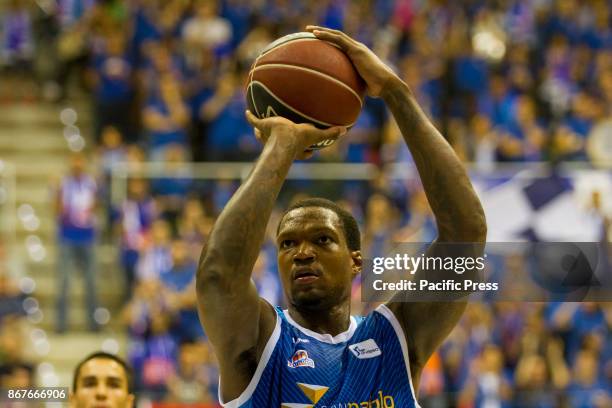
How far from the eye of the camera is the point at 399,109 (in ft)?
14.3

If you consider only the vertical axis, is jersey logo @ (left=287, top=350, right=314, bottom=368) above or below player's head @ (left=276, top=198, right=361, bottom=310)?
below

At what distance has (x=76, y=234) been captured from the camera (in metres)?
12.0

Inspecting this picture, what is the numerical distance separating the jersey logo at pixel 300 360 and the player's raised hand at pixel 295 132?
748mm

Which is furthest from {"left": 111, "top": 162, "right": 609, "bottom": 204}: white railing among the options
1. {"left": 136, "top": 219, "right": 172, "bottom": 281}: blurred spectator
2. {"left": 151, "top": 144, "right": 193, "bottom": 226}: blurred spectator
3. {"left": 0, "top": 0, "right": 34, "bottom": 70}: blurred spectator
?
{"left": 0, "top": 0, "right": 34, "bottom": 70}: blurred spectator

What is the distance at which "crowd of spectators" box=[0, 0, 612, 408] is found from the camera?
11.0m

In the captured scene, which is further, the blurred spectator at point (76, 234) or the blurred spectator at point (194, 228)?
the blurred spectator at point (76, 234)

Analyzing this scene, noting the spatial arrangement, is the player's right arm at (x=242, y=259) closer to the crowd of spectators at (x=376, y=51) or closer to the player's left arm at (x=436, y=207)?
the player's left arm at (x=436, y=207)

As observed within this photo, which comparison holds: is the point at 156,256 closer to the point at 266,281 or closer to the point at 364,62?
the point at 266,281

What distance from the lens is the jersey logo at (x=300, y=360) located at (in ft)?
13.9

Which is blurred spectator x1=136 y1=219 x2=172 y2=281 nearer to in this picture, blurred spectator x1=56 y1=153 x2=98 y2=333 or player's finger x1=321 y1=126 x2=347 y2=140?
blurred spectator x1=56 y1=153 x2=98 y2=333

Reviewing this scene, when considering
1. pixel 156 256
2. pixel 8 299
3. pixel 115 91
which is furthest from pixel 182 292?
pixel 115 91

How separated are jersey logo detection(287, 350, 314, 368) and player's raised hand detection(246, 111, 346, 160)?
748mm

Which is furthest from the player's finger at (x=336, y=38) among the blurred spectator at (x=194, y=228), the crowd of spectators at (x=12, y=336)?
the blurred spectator at (x=194, y=228)

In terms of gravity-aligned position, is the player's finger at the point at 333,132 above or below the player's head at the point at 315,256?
above
